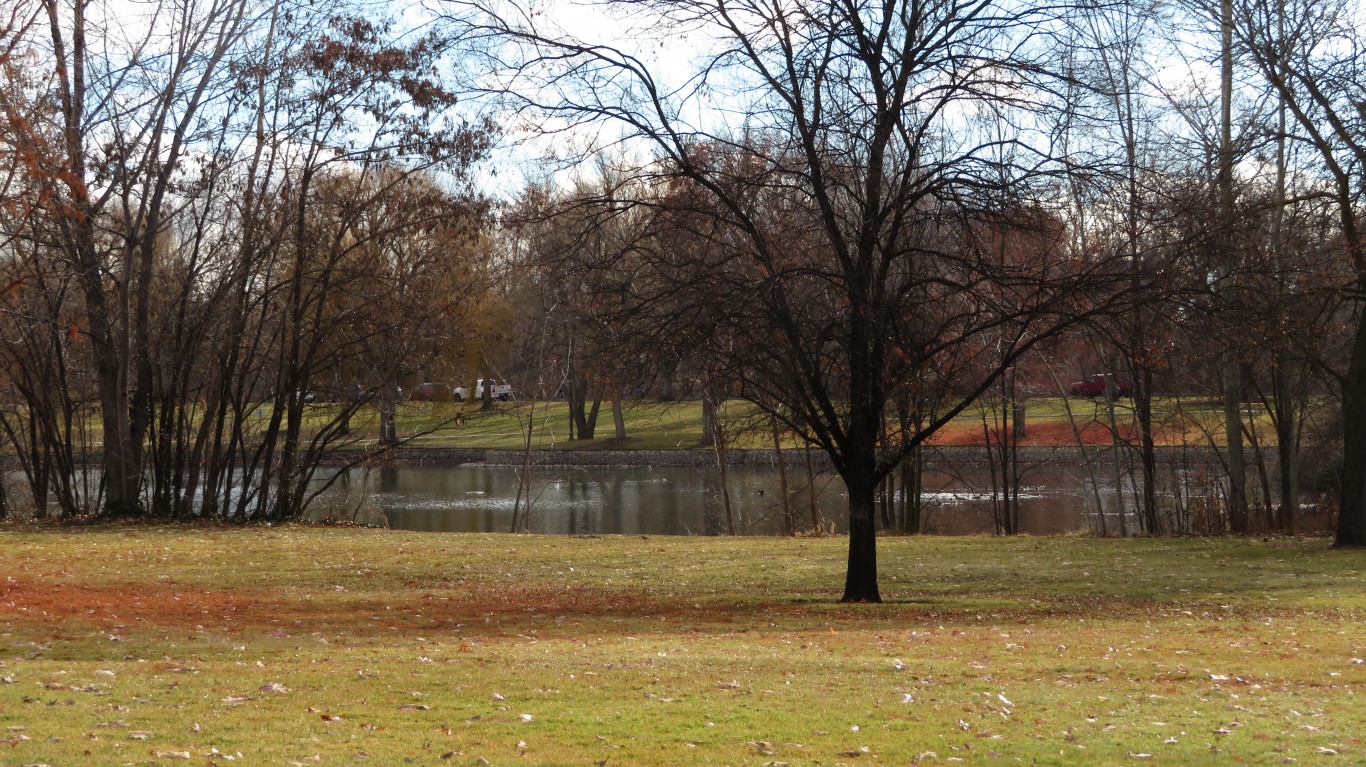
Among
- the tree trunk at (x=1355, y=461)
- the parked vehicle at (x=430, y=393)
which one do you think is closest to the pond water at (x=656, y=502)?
the parked vehicle at (x=430, y=393)

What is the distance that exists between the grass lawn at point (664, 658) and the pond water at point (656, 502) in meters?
11.8

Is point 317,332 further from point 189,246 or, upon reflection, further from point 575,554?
point 575,554

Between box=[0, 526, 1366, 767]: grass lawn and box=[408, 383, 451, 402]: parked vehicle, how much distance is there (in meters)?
14.4

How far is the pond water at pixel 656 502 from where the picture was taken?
105 feet

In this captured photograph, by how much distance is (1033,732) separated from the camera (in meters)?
7.02

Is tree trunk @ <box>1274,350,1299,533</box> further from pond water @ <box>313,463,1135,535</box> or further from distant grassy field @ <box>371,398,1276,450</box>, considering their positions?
distant grassy field @ <box>371,398,1276,450</box>

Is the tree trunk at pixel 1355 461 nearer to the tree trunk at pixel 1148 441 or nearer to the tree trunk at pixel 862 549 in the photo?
the tree trunk at pixel 1148 441

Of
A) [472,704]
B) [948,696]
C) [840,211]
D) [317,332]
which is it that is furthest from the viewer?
[317,332]

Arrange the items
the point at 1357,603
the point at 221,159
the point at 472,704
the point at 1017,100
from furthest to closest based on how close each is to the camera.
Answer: the point at 221,159
the point at 1357,603
the point at 1017,100
the point at 472,704

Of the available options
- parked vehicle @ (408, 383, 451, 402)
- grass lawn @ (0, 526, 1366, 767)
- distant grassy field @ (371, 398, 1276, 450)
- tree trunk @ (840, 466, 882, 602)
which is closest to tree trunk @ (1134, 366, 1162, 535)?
grass lawn @ (0, 526, 1366, 767)

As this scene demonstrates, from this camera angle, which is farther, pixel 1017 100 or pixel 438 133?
pixel 438 133

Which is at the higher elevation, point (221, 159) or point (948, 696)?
point (221, 159)

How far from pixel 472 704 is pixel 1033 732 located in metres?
3.43

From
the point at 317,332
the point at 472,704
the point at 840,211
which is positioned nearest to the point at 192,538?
the point at 317,332
